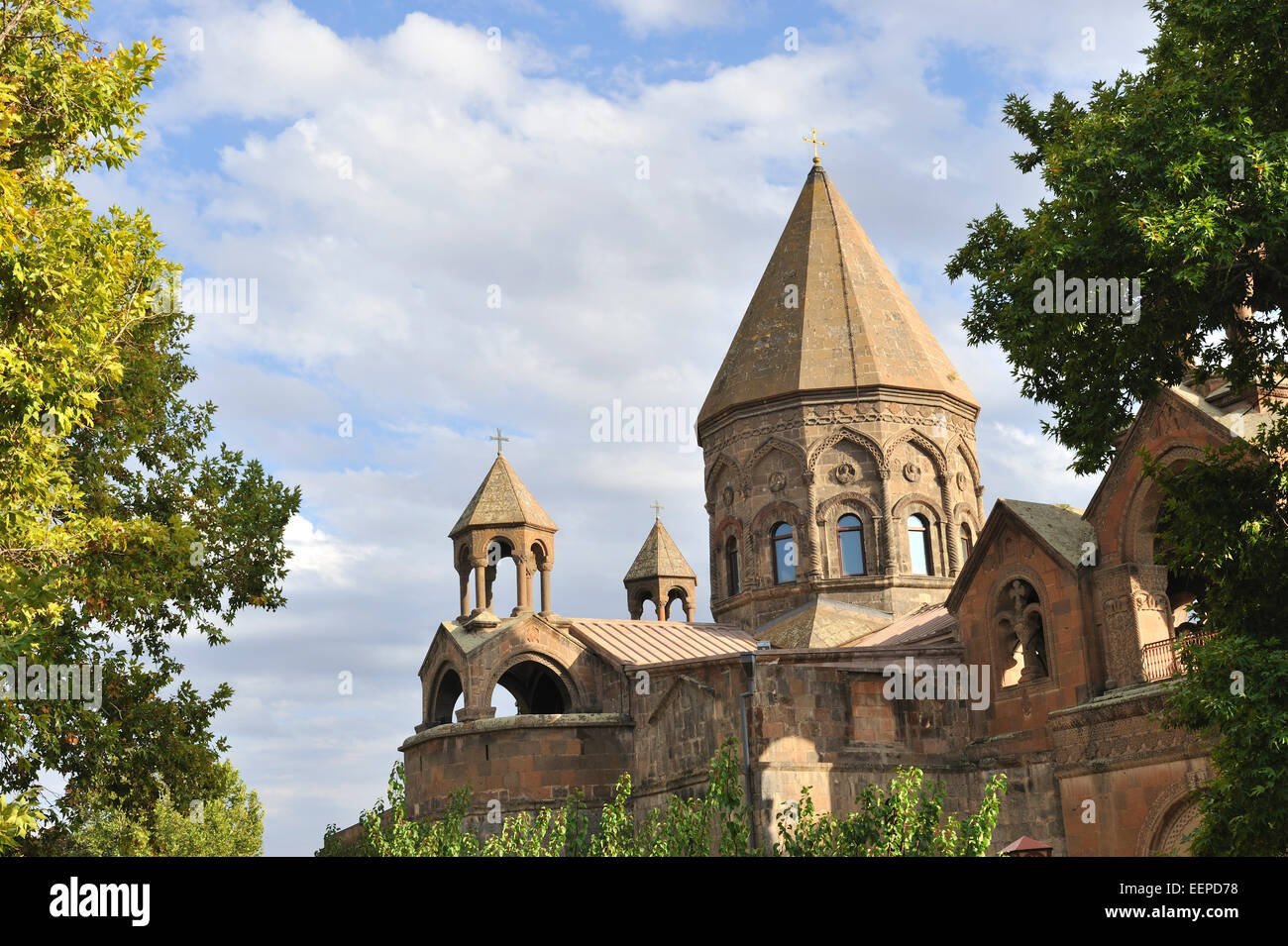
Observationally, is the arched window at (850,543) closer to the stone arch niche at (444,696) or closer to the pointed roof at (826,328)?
the pointed roof at (826,328)

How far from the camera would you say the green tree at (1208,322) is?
10680mm

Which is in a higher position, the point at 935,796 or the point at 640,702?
the point at 640,702

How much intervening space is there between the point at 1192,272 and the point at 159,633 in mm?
12814

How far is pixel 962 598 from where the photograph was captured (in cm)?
2278

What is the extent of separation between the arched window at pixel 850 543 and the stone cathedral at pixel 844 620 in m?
0.05

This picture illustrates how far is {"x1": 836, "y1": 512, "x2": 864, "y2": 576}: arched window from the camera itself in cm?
2830

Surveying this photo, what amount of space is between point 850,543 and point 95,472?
1779 cm

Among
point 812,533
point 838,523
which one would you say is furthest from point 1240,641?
point 838,523

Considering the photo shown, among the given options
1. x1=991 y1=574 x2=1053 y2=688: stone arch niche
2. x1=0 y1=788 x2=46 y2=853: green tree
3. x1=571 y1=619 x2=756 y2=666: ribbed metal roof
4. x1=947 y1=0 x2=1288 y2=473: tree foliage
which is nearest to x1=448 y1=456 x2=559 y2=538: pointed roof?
x1=571 y1=619 x2=756 y2=666: ribbed metal roof

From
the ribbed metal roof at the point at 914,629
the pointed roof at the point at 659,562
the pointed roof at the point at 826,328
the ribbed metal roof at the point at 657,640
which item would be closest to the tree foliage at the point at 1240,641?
the ribbed metal roof at the point at 914,629
